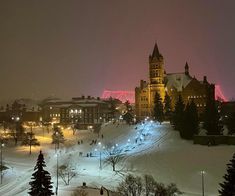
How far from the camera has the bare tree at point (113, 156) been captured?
81219mm

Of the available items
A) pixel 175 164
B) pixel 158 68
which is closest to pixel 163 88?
pixel 158 68

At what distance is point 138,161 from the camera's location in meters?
82.4

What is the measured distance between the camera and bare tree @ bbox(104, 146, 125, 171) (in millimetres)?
81219

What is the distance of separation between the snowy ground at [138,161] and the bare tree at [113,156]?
1.28 meters

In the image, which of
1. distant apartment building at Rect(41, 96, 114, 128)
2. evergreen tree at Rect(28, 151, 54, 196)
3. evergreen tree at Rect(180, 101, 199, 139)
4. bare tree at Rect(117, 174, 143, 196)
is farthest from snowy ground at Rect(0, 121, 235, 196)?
distant apartment building at Rect(41, 96, 114, 128)

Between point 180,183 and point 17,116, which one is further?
point 17,116

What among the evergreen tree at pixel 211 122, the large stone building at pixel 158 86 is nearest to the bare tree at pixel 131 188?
the evergreen tree at pixel 211 122

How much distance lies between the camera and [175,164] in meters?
79.1

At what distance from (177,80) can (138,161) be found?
238 ft

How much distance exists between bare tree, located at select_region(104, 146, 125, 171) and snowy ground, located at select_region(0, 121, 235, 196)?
4.21 ft

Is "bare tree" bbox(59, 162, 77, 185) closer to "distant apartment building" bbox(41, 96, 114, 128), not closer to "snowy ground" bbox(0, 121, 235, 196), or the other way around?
"snowy ground" bbox(0, 121, 235, 196)

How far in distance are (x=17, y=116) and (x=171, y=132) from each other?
106m

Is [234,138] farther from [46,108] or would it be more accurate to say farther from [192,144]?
[46,108]

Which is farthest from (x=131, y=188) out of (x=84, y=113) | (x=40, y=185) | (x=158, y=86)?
(x=84, y=113)
